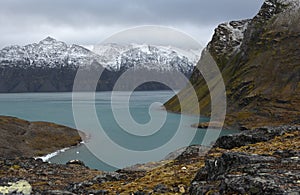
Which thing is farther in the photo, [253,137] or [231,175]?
[253,137]

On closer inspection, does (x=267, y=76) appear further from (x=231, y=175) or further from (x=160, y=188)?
(x=231, y=175)

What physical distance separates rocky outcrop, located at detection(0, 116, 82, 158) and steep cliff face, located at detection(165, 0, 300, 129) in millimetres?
60963

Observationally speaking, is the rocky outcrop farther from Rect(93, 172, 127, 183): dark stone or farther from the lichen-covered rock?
the lichen-covered rock

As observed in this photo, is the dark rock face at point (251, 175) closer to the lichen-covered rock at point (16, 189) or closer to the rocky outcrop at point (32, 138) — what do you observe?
the lichen-covered rock at point (16, 189)

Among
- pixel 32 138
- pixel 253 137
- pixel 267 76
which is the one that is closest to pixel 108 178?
pixel 253 137

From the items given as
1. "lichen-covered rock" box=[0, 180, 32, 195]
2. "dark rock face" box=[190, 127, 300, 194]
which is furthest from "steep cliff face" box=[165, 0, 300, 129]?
"lichen-covered rock" box=[0, 180, 32, 195]

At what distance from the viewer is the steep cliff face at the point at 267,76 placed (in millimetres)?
131875

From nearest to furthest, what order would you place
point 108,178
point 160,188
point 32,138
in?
point 160,188
point 108,178
point 32,138

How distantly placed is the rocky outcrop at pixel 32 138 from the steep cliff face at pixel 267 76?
2400 inches

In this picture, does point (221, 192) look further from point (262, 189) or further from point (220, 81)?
point (220, 81)


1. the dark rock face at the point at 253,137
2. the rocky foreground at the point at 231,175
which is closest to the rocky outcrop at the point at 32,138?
the rocky foreground at the point at 231,175

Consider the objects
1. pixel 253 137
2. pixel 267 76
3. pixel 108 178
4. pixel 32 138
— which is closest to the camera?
pixel 108 178

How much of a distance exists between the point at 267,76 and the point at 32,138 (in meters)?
108

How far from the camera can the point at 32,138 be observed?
95.7 metres
